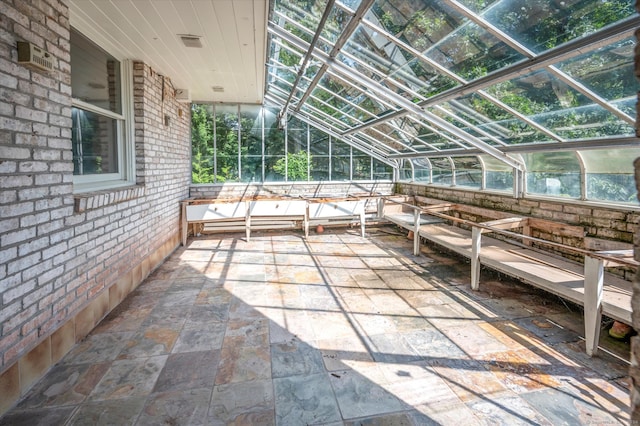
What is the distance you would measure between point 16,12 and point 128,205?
2.32 meters

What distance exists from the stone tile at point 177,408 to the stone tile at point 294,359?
0.54 m

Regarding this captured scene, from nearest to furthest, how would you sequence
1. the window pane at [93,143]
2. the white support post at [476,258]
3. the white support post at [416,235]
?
the window pane at [93,143] → the white support post at [476,258] → the white support post at [416,235]

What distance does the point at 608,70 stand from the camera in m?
2.53

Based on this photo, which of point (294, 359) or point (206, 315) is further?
point (206, 315)

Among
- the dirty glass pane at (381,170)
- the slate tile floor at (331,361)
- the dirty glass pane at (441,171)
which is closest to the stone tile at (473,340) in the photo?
the slate tile floor at (331,361)

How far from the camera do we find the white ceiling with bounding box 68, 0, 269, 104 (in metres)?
3.12

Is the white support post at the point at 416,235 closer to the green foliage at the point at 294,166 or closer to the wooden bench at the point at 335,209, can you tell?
the wooden bench at the point at 335,209

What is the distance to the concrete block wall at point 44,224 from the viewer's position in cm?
214

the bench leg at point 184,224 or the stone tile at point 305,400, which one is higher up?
the bench leg at point 184,224

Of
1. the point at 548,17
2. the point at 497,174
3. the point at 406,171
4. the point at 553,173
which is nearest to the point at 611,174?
the point at 553,173

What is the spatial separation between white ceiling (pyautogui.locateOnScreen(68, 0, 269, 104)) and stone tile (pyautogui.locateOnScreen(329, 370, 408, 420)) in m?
3.28

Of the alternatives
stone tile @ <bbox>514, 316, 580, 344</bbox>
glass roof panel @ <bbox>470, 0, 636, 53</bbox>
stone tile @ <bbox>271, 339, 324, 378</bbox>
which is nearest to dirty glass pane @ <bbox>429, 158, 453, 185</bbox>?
stone tile @ <bbox>514, 316, 580, 344</bbox>

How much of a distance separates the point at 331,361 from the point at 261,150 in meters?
6.47

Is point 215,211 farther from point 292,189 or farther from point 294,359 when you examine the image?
point 294,359
